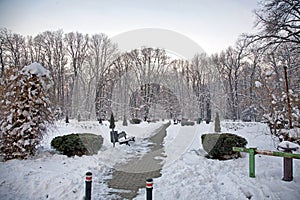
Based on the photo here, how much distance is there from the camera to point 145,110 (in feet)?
117

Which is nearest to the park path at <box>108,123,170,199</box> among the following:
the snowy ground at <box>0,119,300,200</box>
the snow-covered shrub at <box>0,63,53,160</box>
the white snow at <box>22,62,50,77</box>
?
the snowy ground at <box>0,119,300,200</box>

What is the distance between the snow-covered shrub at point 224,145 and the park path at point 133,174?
2.10 m

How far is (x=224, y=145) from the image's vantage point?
26.8 feet

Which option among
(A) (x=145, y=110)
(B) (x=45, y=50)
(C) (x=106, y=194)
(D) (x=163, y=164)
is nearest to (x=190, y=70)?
(A) (x=145, y=110)

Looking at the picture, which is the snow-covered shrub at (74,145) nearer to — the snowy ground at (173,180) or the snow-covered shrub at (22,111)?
the snowy ground at (173,180)

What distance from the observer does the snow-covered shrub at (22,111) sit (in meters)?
7.63

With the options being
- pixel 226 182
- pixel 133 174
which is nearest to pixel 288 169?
pixel 226 182

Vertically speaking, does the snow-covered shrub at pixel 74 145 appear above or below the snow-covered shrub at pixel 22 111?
below

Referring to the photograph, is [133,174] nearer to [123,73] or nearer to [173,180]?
[173,180]

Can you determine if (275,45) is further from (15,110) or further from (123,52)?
(123,52)

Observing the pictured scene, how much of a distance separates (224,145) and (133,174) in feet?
11.0

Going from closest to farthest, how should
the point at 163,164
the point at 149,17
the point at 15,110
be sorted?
1. the point at 15,110
2. the point at 163,164
3. the point at 149,17

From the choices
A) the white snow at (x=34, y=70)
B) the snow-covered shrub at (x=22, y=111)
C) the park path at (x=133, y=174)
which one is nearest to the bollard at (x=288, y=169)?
the park path at (x=133, y=174)

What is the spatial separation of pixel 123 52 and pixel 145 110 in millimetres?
10106
